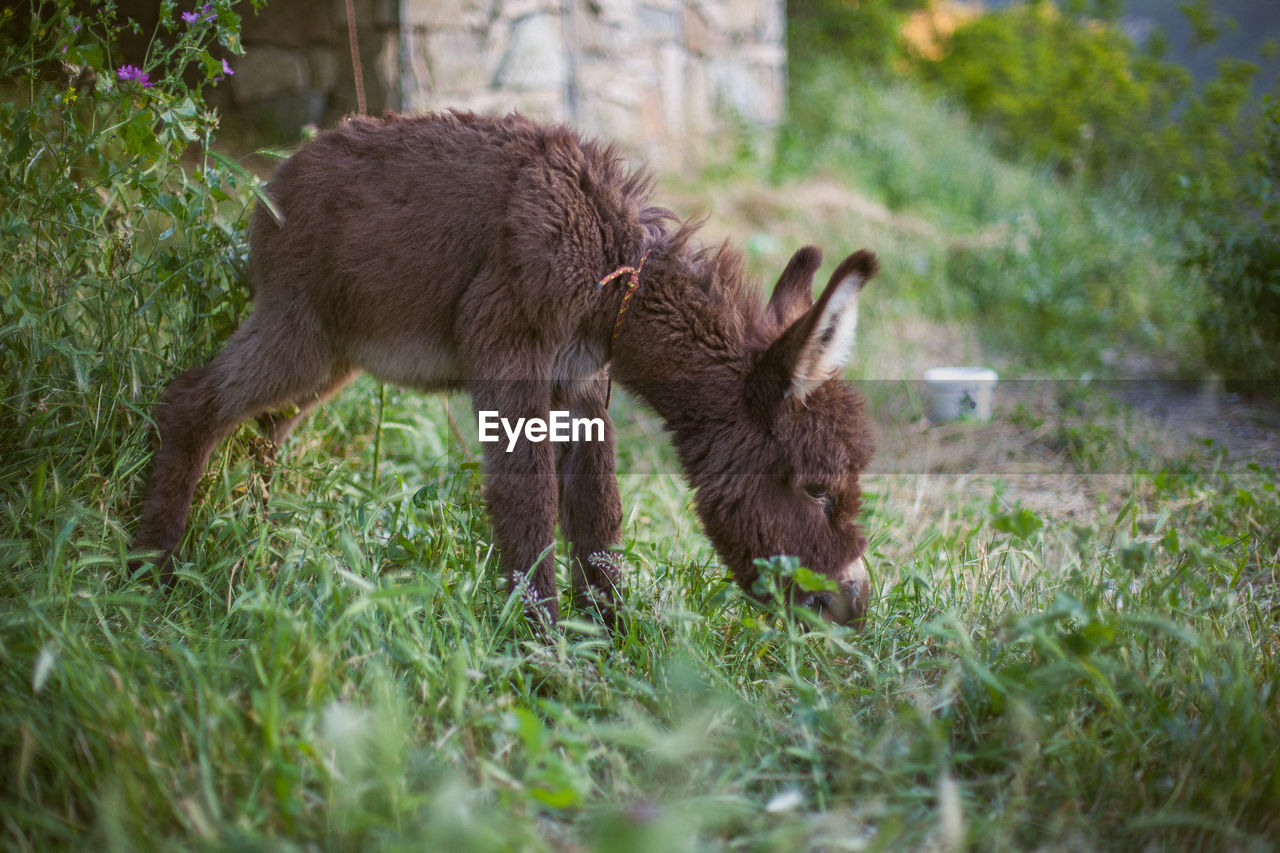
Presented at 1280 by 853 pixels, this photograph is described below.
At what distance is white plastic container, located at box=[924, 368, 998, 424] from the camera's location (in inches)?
185

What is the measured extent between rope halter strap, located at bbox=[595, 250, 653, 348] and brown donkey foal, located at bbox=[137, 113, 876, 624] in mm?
10

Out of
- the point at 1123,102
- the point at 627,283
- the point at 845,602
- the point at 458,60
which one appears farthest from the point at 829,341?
the point at 1123,102

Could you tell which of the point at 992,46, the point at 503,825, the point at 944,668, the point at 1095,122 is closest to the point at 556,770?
the point at 503,825

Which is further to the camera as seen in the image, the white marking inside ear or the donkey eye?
the donkey eye

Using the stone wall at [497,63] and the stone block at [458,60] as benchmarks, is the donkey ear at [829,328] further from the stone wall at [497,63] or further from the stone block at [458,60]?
the stone block at [458,60]

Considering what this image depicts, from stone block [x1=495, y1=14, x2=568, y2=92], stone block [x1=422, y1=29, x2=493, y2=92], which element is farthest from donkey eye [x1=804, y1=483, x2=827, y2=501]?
stone block [x1=495, y1=14, x2=568, y2=92]

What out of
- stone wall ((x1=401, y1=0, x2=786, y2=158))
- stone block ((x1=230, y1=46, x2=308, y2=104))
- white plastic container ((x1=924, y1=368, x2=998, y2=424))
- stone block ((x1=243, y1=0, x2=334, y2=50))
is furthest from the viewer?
stone block ((x1=230, y1=46, x2=308, y2=104))

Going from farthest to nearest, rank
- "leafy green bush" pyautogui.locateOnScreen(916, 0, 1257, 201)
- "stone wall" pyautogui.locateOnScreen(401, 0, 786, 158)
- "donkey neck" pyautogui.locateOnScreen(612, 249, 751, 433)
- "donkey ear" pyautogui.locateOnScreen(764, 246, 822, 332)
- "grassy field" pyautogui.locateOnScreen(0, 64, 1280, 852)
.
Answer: "leafy green bush" pyautogui.locateOnScreen(916, 0, 1257, 201), "stone wall" pyautogui.locateOnScreen(401, 0, 786, 158), "donkey ear" pyautogui.locateOnScreen(764, 246, 822, 332), "donkey neck" pyautogui.locateOnScreen(612, 249, 751, 433), "grassy field" pyautogui.locateOnScreen(0, 64, 1280, 852)

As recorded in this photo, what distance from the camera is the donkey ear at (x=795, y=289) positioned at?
2.87 meters

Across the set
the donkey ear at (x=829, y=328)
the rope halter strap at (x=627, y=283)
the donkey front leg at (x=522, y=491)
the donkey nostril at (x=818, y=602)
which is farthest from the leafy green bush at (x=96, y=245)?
the donkey nostril at (x=818, y=602)

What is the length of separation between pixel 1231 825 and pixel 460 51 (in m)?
5.29

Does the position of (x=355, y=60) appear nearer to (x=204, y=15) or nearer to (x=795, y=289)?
(x=204, y=15)

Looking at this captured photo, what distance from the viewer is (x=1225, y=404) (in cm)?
485

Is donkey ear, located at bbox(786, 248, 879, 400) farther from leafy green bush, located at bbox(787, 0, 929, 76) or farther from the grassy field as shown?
leafy green bush, located at bbox(787, 0, 929, 76)
